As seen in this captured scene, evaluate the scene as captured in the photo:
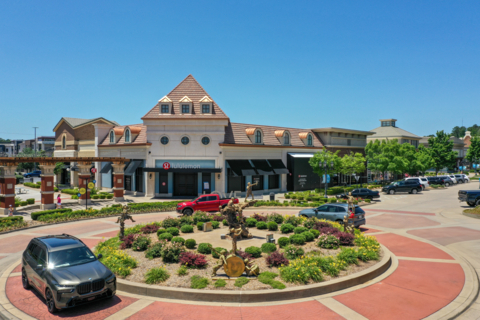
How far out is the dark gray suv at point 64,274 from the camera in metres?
9.16

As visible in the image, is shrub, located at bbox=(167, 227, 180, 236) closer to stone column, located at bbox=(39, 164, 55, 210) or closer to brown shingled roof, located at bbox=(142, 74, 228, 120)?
stone column, located at bbox=(39, 164, 55, 210)

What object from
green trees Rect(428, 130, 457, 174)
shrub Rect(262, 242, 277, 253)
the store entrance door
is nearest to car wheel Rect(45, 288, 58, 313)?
shrub Rect(262, 242, 277, 253)

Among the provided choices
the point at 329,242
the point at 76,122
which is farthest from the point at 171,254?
the point at 76,122

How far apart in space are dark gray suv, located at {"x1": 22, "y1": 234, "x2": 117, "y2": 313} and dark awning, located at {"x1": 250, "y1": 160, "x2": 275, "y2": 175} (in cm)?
3134

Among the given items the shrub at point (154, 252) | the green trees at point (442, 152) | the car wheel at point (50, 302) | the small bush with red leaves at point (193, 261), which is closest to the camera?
the car wheel at point (50, 302)

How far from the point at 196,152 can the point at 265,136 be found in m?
11.2

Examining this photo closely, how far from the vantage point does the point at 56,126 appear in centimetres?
5594

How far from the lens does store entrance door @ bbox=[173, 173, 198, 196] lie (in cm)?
3950

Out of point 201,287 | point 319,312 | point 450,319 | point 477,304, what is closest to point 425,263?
point 477,304

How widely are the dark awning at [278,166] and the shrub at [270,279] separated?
3231 cm

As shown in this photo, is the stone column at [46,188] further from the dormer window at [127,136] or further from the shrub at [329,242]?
the shrub at [329,242]

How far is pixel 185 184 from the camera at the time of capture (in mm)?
39562

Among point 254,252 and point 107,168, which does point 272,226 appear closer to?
point 254,252

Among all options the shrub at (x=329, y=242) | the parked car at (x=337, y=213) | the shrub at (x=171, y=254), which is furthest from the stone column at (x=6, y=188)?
the shrub at (x=329, y=242)
